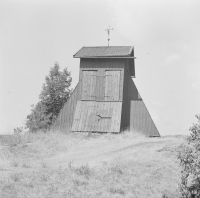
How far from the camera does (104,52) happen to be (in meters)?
29.2

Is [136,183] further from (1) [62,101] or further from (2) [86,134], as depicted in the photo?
(1) [62,101]

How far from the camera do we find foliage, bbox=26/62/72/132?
32.3m

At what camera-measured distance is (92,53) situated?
29250 millimetres

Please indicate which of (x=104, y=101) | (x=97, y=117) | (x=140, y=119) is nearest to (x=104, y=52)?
(x=104, y=101)

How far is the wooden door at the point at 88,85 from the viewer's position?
28172 millimetres

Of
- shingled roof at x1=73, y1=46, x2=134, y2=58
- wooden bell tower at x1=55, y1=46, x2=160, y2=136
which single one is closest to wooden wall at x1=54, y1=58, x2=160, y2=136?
wooden bell tower at x1=55, y1=46, x2=160, y2=136

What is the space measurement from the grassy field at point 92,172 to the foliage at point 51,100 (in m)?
9.30

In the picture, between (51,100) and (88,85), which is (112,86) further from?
(51,100)

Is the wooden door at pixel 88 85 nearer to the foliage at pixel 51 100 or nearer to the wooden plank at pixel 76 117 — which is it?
the wooden plank at pixel 76 117

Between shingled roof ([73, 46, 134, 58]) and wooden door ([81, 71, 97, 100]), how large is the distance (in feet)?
5.75

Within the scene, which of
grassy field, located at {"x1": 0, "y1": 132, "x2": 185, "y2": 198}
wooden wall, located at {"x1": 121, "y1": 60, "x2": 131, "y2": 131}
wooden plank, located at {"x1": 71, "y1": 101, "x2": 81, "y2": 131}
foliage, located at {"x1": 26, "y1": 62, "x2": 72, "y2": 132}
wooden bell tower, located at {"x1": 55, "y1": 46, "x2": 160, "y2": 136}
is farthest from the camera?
foliage, located at {"x1": 26, "y1": 62, "x2": 72, "y2": 132}

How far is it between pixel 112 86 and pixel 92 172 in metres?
14.3

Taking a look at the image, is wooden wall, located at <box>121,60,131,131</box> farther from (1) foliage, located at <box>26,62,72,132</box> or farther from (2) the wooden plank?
(1) foliage, located at <box>26,62,72,132</box>

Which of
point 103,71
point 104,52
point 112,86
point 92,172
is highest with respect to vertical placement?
point 104,52
